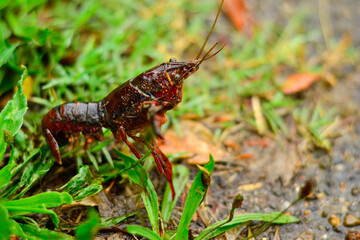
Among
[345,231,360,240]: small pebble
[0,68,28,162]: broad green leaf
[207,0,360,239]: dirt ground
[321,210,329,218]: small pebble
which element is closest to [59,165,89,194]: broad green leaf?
[0,68,28,162]: broad green leaf

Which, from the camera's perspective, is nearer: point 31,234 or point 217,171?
point 31,234

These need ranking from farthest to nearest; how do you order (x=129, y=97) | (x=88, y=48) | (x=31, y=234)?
(x=88, y=48) < (x=129, y=97) < (x=31, y=234)

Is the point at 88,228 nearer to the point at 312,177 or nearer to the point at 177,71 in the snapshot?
the point at 177,71

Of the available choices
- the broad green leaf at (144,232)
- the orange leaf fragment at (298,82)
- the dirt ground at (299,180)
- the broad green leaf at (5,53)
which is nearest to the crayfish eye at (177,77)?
the dirt ground at (299,180)

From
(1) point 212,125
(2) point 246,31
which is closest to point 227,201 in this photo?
(1) point 212,125

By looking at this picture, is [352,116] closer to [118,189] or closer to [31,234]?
[118,189]

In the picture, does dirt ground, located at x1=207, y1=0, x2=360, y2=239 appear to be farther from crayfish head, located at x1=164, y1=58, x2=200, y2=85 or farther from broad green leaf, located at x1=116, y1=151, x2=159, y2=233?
crayfish head, located at x1=164, y1=58, x2=200, y2=85

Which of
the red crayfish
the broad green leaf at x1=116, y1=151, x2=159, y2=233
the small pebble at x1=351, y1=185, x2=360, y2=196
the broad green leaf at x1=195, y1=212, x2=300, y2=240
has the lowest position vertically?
the small pebble at x1=351, y1=185, x2=360, y2=196
